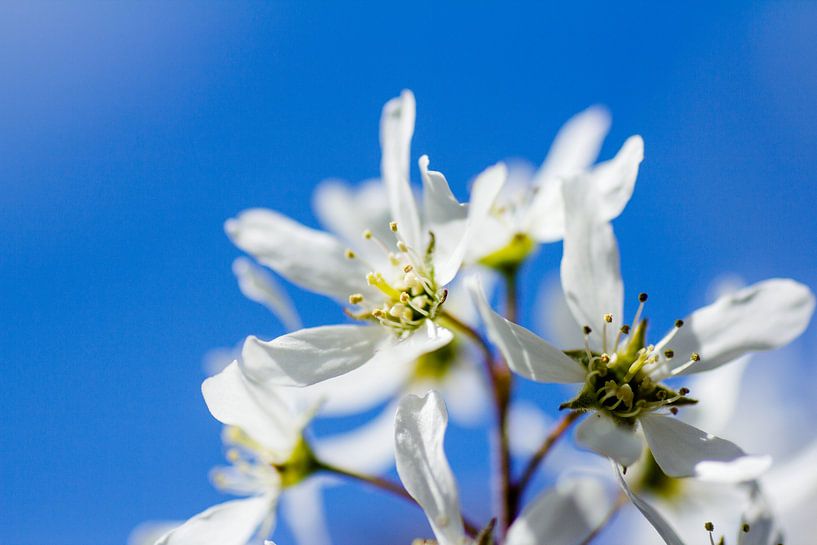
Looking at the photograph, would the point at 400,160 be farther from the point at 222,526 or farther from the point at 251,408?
the point at 222,526

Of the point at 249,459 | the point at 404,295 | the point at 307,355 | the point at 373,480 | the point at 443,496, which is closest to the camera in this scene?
the point at 443,496

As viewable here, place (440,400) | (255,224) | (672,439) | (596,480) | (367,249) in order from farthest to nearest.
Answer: (367,249) < (255,224) < (596,480) < (672,439) < (440,400)

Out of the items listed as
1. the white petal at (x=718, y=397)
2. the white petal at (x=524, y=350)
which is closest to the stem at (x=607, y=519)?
the white petal at (x=524, y=350)

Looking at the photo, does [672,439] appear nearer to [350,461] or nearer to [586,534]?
[586,534]

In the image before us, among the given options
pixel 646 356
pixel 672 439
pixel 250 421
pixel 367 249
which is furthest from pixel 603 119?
pixel 250 421

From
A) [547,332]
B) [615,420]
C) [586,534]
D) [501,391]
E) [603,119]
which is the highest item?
[603,119]

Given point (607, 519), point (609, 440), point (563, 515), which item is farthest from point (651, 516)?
point (607, 519)

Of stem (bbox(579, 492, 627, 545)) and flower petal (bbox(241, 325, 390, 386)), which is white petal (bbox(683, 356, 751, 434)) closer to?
stem (bbox(579, 492, 627, 545))
